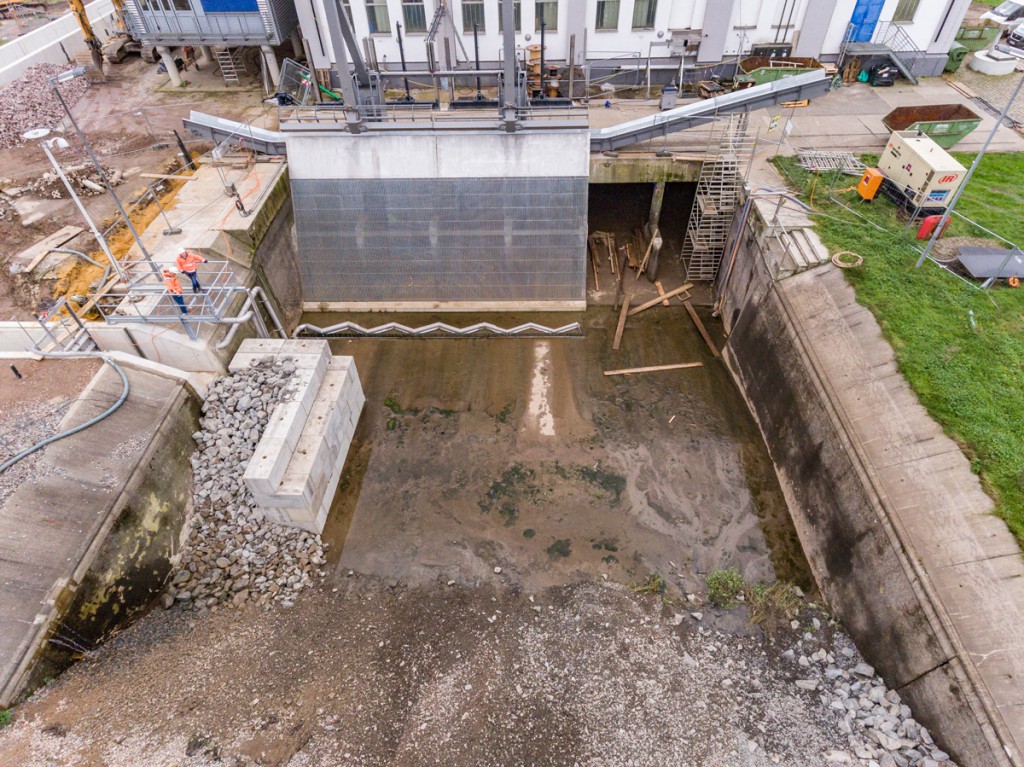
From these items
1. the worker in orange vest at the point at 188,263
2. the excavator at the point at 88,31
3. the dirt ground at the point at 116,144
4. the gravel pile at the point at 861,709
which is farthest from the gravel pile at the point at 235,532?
the excavator at the point at 88,31

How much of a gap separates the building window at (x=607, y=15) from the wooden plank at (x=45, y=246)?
64.3 feet

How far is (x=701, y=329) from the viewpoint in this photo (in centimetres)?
1736

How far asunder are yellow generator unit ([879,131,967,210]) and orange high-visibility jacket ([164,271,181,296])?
61.9 ft

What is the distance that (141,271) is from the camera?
14250mm

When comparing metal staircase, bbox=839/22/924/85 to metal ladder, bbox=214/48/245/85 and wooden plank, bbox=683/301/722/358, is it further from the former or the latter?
metal ladder, bbox=214/48/245/85

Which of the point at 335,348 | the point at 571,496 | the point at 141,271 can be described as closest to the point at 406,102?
the point at 335,348

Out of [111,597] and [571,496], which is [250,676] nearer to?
[111,597]

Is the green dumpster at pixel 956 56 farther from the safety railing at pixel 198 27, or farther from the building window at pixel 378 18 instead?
the safety railing at pixel 198 27

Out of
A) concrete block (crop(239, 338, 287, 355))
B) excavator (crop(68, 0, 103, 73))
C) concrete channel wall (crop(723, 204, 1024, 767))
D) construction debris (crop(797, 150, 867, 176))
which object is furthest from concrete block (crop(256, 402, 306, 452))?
A: excavator (crop(68, 0, 103, 73))

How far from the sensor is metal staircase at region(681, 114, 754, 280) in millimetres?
17500

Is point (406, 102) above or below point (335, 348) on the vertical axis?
above

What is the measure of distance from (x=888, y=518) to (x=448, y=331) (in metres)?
12.2

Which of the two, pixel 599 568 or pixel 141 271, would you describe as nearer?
pixel 599 568

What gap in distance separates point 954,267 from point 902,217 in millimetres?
2359
